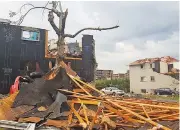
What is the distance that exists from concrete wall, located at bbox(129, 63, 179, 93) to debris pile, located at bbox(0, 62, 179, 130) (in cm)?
3792

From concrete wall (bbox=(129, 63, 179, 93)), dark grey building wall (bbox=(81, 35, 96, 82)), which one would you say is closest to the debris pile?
dark grey building wall (bbox=(81, 35, 96, 82))

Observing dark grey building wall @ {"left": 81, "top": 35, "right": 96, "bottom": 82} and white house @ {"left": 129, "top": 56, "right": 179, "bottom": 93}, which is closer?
dark grey building wall @ {"left": 81, "top": 35, "right": 96, "bottom": 82}

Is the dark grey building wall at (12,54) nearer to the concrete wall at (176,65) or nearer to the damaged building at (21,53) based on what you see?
the damaged building at (21,53)

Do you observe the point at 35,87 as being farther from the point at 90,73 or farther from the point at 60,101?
the point at 90,73

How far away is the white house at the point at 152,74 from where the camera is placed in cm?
4375

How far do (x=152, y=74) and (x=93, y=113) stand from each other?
134 ft

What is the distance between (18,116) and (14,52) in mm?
19240

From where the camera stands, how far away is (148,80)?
4575cm

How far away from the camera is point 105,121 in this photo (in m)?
5.08

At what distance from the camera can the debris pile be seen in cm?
512

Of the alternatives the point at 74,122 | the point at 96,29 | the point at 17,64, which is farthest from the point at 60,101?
the point at 17,64

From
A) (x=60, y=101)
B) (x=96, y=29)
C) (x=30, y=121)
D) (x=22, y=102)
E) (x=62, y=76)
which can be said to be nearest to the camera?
(x=30, y=121)

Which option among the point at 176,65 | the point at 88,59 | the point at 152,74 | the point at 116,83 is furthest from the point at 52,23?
the point at 176,65

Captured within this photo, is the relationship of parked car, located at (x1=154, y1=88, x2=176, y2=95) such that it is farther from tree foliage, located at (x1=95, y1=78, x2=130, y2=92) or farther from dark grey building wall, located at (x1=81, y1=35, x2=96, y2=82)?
dark grey building wall, located at (x1=81, y1=35, x2=96, y2=82)
